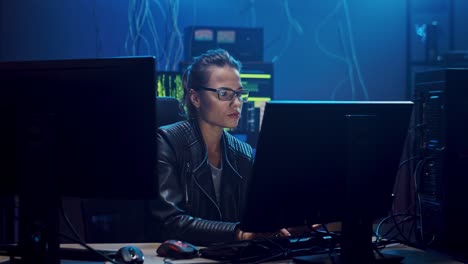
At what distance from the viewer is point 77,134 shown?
62.1 inches

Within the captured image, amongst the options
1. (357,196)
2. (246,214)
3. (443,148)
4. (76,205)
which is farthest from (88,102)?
(76,205)

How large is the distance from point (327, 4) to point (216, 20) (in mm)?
832

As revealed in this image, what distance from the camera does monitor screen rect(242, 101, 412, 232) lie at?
5.01 ft

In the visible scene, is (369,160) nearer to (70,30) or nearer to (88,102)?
(88,102)

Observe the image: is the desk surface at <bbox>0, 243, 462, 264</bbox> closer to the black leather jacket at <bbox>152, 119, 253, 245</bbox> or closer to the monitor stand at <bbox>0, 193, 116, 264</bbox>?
the monitor stand at <bbox>0, 193, 116, 264</bbox>

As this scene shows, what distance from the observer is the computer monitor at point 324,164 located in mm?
1529

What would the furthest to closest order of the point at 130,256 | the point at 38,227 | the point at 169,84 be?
1. the point at 169,84
2. the point at 130,256
3. the point at 38,227

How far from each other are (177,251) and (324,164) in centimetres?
45

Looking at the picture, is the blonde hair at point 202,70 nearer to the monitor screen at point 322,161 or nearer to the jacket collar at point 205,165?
the jacket collar at point 205,165

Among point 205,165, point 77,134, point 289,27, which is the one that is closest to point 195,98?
point 205,165

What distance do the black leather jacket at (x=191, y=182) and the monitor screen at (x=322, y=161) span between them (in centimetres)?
70

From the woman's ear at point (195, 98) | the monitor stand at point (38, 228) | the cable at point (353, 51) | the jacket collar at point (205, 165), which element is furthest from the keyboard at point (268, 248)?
the cable at point (353, 51)

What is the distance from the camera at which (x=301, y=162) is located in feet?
5.18

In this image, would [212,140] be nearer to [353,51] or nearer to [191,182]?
[191,182]
